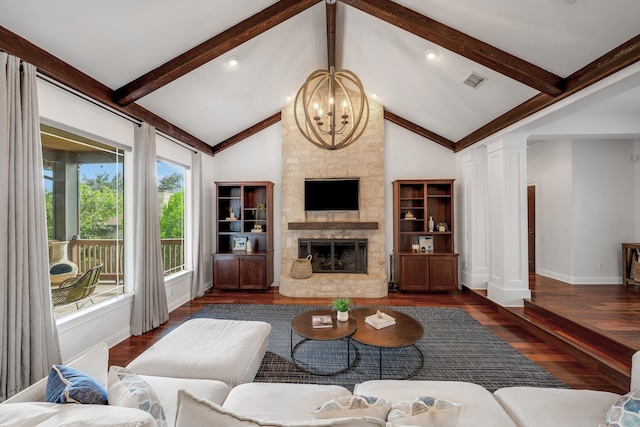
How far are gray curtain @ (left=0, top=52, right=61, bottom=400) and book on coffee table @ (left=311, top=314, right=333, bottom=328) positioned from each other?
2180 millimetres

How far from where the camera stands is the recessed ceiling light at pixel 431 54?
3332 millimetres

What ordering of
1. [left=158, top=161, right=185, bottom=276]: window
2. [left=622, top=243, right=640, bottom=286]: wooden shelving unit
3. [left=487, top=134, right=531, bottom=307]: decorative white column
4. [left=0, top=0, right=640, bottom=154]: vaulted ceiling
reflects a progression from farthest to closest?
[left=622, top=243, right=640, bottom=286]: wooden shelving unit
[left=158, top=161, right=185, bottom=276]: window
[left=487, top=134, right=531, bottom=307]: decorative white column
[left=0, top=0, right=640, bottom=154]: vaulted ceiling

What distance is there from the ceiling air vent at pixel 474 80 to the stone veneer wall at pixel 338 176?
80.9 inches

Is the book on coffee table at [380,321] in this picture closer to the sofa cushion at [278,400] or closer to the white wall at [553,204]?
the sofa cushion at [278,400]

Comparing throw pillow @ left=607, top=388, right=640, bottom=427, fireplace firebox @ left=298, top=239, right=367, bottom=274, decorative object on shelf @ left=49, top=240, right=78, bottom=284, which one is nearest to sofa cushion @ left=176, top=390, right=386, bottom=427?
throw pillow @ left=607, top=388, right=640, bottom=427

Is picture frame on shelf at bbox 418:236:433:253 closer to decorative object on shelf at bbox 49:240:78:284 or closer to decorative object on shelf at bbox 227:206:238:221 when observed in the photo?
decorative object on shelf at bbox 227:206:238:221

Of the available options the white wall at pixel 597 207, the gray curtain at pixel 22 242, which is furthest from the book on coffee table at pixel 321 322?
the white wall at pixel 597 207

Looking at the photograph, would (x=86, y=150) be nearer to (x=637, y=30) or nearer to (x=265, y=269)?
(x=265, y=269)

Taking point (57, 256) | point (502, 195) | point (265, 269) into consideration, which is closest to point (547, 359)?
point (502, 195)

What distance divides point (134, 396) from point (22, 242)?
1869 millimetres

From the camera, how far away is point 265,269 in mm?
5207

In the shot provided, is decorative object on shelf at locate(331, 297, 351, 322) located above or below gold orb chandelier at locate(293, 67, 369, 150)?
below

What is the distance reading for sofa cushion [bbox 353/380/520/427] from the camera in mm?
1386

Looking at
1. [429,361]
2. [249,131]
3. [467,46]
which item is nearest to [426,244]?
[429,361]
